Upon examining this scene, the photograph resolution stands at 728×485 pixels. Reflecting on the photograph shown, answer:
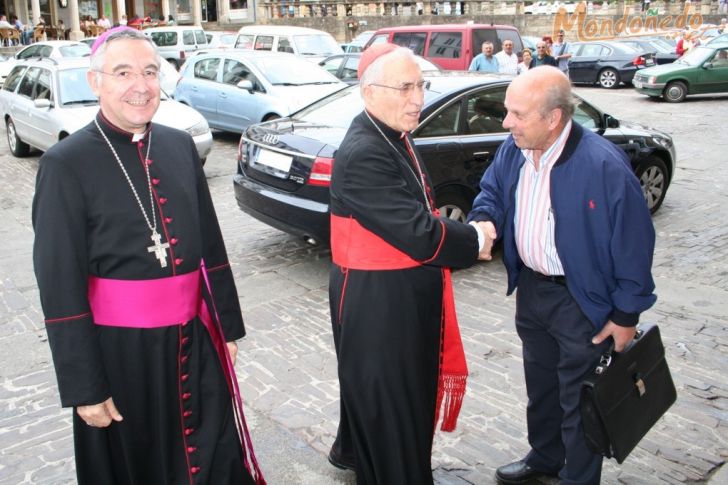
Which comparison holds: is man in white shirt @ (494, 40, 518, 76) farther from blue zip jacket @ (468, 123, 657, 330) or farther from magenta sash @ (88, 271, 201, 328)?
magenta sash @ (88, 271, 201, 328)

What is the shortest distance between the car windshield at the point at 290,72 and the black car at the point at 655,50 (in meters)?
13.5

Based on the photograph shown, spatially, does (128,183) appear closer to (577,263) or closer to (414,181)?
(414,181)

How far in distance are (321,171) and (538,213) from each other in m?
3.10

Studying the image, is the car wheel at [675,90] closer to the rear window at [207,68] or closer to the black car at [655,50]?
the black car at [655,50]

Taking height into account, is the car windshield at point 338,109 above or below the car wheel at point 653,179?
above

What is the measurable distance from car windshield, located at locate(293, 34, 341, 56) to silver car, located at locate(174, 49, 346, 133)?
5.80 meters

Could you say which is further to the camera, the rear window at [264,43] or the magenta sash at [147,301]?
the rear window at [264,43]

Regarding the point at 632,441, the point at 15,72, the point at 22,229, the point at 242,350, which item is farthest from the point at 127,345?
the point at 15,72

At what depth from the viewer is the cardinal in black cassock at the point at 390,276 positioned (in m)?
2.68

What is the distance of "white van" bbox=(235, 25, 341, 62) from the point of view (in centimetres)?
1888

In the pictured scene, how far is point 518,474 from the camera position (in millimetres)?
3434

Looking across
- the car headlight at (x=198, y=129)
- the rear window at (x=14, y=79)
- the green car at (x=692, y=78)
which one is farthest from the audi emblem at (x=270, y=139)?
the green car at (x=692, y=78)

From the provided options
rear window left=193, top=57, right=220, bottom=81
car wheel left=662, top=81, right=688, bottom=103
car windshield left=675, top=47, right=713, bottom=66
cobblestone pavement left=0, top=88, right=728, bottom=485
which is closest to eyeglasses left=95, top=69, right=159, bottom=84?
A: cobblestone pavement left=0, top=88, right=728, bottom=485

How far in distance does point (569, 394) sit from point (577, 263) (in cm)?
55
